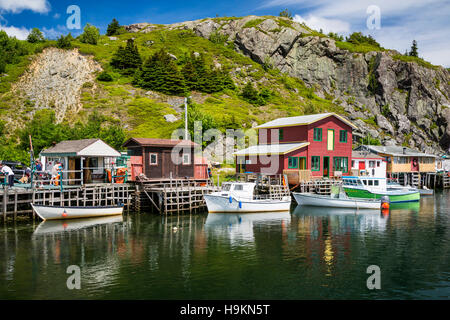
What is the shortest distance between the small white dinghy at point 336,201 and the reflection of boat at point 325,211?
0.50 meters

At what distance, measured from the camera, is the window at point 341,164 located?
174ft

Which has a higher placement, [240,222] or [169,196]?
[169,196]

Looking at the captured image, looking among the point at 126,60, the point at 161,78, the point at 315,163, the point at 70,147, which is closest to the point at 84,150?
the point at 70,147

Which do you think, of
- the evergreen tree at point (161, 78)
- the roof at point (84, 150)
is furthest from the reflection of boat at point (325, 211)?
the evergreen tree at point (161, 78)

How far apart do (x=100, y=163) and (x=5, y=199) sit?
10357mm

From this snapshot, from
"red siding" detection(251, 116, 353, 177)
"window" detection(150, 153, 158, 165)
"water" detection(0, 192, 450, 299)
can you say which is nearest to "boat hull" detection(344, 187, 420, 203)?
"red siding" detection(251, 116, 353, 177)

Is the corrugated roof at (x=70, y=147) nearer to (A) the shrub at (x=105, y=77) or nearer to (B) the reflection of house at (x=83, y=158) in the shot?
(B) the reflection of house at (x=83, y=158)

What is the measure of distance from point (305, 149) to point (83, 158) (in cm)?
2842

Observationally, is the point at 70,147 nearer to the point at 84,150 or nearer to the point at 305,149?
the point at 84,150

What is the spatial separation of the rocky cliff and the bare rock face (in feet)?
215

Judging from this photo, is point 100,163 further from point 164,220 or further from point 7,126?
point 7,126

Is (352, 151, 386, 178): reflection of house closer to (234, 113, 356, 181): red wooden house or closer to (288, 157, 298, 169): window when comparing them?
(234, 113, 356, 181): red wooden house

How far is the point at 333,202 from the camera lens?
42281 mm

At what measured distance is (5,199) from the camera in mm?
30656
